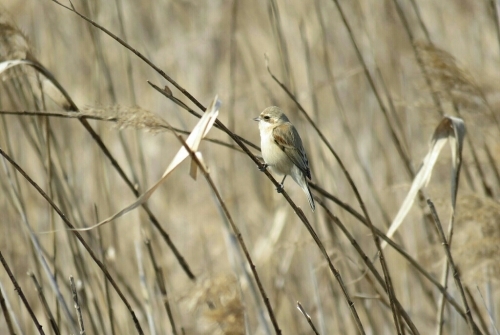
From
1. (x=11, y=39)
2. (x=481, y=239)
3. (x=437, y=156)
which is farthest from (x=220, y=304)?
(x=11, y=39)

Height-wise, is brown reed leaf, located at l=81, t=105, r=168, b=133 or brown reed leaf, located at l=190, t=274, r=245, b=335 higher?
brown reed leaf, located at l=81, t=105, r=168, b=133

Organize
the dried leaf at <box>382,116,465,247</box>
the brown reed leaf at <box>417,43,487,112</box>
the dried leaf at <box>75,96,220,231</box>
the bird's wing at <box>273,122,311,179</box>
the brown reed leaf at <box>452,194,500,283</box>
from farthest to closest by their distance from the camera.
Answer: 1. the bird's wing at <box>273,122,311,179</box>
2. the brown reed leaf at <box>417,43,487,112</box>
3. the brown reed leaf at <box>452,194,500,283</box>
4. the dried leaf at <box>382,116,465,247</box>
5. the dried leaf at <box>75,96,220,231</box>

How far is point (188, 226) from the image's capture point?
5.68m

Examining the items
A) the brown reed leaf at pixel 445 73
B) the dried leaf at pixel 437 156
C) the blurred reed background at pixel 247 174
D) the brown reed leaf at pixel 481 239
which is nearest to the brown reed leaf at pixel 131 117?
the blurred reed background at pixel 247 174

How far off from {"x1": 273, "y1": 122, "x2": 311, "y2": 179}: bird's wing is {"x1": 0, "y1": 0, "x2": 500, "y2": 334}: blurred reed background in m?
0.29

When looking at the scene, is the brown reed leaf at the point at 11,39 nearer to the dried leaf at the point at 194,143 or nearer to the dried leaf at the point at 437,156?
the dried leaf at the point at 194,143

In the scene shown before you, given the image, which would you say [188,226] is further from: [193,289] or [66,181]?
[193,289]

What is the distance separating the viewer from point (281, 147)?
3127mm

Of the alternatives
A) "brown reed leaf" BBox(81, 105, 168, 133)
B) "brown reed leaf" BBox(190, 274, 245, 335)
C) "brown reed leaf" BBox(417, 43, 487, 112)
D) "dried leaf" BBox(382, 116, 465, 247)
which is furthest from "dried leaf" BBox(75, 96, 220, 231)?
"brown reed leaf" BBox(417, 43, 487, 112)

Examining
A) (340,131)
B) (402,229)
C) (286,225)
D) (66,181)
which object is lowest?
(402,229)

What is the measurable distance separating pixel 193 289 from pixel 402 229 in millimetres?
2798

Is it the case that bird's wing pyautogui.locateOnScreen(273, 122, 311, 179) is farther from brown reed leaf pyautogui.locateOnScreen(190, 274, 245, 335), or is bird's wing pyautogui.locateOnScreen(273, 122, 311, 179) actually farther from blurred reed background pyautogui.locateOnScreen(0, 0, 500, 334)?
brown reed leaf pyautogui.locateOnScreen(190, 274, 245, 335)

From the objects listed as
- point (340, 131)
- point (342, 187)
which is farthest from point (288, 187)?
point (340, 131)

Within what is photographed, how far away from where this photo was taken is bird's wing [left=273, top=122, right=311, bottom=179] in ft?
9.84
